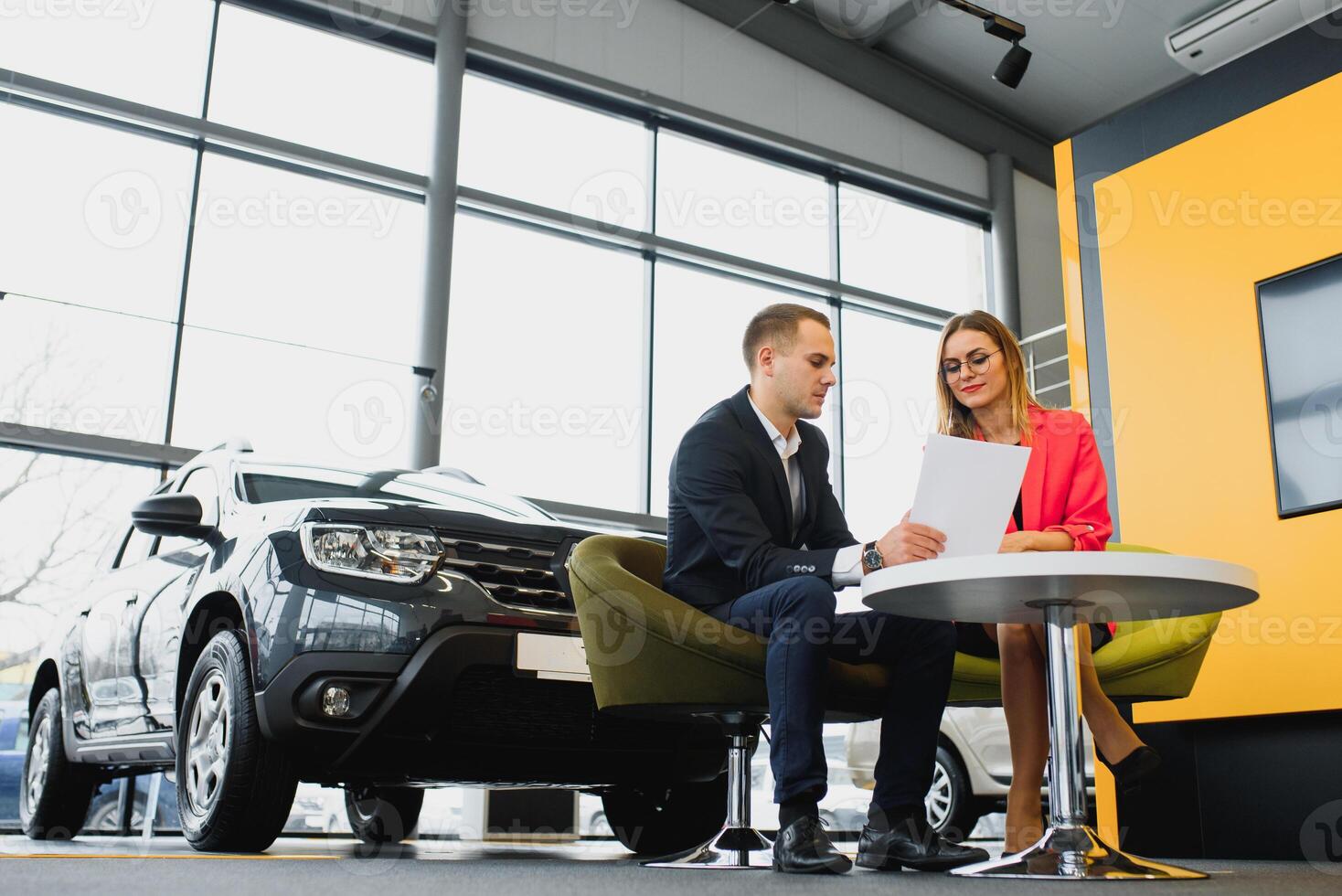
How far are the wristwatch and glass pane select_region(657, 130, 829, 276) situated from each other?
6.87 metres

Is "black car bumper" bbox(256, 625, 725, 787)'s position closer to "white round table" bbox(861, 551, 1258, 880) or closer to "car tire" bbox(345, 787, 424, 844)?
"white round table" bbox(861, 551, 1258, 880)

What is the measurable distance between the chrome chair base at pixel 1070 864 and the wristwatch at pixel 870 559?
0.58m

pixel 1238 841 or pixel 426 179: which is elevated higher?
pixel 426 179

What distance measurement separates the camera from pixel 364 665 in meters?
2.76

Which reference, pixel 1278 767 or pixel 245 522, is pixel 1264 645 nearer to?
pixel 1278 767

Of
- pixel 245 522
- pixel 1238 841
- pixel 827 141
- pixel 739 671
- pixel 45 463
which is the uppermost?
pixel 827 141

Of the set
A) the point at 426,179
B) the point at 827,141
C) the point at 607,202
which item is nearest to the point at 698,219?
the point at 607,202

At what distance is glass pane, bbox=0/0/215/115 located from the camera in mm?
7133

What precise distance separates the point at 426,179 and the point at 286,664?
18.9 feet

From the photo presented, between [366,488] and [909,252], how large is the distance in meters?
7.54

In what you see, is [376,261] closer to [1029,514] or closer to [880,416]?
[880,416]

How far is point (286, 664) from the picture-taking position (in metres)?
2.77

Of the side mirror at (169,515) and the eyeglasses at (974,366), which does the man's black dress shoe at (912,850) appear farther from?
the side mirror at (169,515)

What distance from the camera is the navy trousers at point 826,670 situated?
7.43 feet
